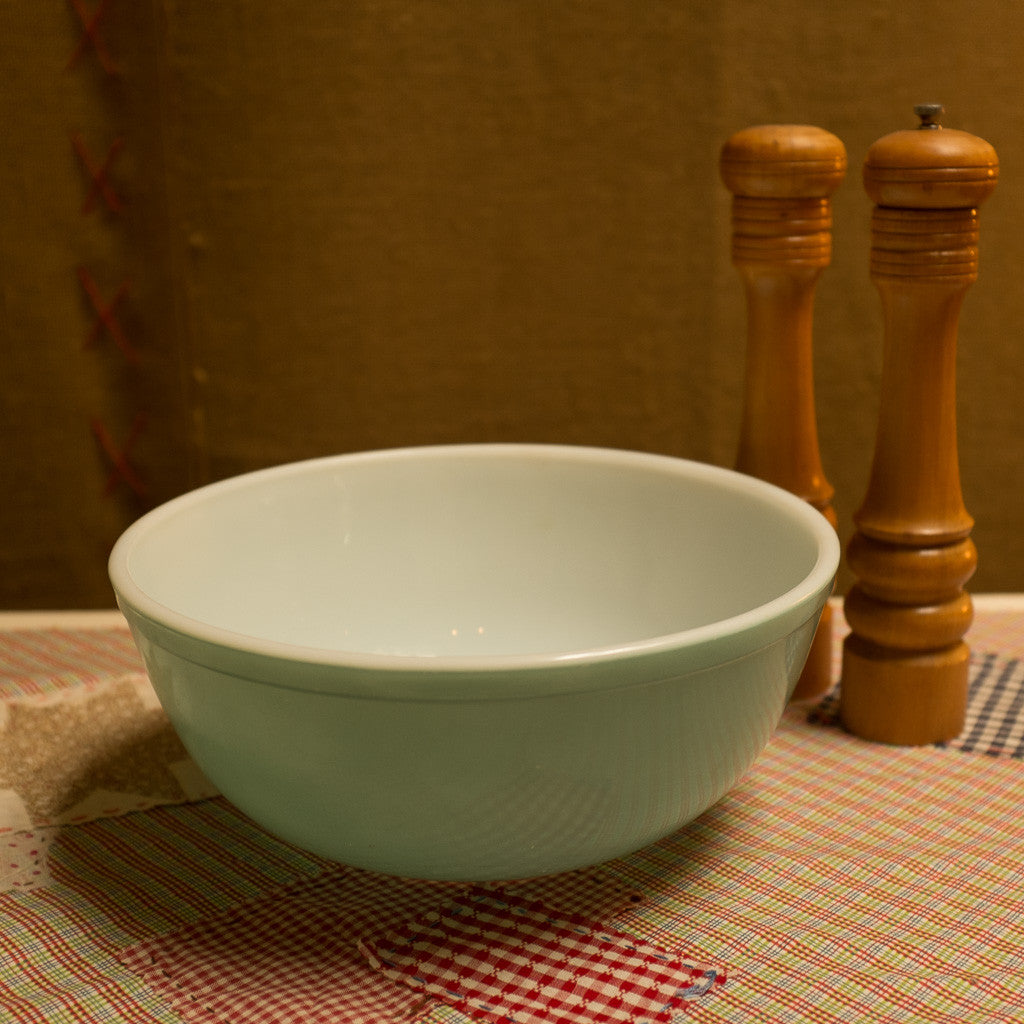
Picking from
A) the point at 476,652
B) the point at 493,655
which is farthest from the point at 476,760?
the point at 476,652

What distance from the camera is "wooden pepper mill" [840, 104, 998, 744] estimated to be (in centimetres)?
64

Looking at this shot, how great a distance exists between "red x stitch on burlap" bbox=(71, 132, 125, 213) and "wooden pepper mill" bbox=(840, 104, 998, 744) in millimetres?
652

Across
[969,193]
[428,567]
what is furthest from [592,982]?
[969,193]

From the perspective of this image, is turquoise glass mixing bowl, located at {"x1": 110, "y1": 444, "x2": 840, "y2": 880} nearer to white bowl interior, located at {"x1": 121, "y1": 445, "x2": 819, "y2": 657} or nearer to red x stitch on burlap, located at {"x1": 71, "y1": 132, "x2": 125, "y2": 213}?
white bowl interior, located at {"x1": 121, "y1": 445, "x2": 819, "y2": 657}

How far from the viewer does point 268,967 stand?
1.67ft

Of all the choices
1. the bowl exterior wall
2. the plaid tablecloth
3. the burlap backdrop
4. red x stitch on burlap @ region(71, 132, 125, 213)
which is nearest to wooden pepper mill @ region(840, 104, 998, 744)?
the plaid tablecloth

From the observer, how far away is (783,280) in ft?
2.40

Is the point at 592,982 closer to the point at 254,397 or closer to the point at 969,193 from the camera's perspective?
the point at 969,193

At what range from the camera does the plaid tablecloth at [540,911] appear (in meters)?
0.49

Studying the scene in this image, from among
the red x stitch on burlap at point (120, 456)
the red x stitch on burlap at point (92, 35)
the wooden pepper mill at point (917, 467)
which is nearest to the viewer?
the wooden pepper mill at point (917, 467)

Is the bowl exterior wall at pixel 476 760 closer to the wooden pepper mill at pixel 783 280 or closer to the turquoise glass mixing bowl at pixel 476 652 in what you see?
the turquoise glass mixing bowl at pixel 476 652

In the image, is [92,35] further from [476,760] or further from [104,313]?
[476,760]

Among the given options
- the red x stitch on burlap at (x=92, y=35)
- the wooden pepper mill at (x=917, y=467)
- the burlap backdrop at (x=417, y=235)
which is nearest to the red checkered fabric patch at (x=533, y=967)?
the wooden pepper mill at (x=917, y=467)

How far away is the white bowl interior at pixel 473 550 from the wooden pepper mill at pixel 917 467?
0.11 metres
